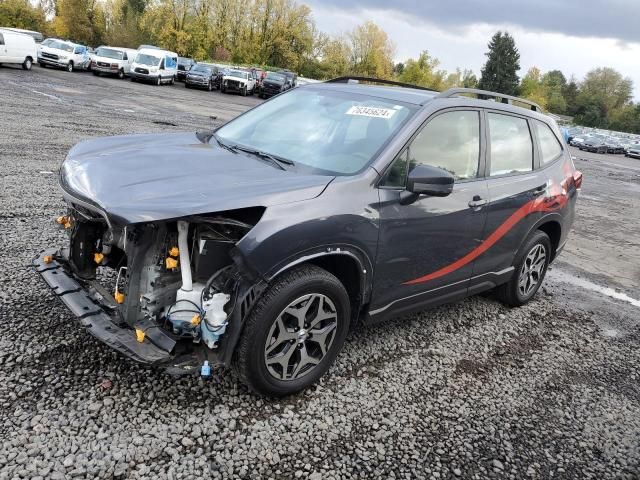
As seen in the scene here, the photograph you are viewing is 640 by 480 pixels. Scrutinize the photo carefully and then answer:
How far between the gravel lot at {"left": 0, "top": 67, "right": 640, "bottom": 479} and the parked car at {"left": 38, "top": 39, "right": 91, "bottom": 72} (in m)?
30.4

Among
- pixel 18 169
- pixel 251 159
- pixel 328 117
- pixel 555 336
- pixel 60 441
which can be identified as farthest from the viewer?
pixel 18 169

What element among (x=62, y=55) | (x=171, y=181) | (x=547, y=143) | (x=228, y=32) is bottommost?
(x=171, y=181)

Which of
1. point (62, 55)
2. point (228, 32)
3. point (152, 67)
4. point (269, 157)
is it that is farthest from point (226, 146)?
point (228, 32)

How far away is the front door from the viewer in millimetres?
3410

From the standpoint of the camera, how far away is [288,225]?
112 inches

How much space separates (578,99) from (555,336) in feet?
409

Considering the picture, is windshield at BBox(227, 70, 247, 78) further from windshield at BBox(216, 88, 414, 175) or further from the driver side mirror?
the driver side mirror

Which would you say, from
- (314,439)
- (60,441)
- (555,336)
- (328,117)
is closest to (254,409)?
(314,439)

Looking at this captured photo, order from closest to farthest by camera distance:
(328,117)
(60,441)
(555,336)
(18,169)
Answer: (60,441) < (328,117) < (555,336) < (18,169)

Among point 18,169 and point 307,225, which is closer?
point 307,225

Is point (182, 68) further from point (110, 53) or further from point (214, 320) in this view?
point (214, 320)

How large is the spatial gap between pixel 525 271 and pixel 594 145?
41.9 metres

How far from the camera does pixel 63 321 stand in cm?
359

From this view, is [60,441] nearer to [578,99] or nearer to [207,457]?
[207,457]
